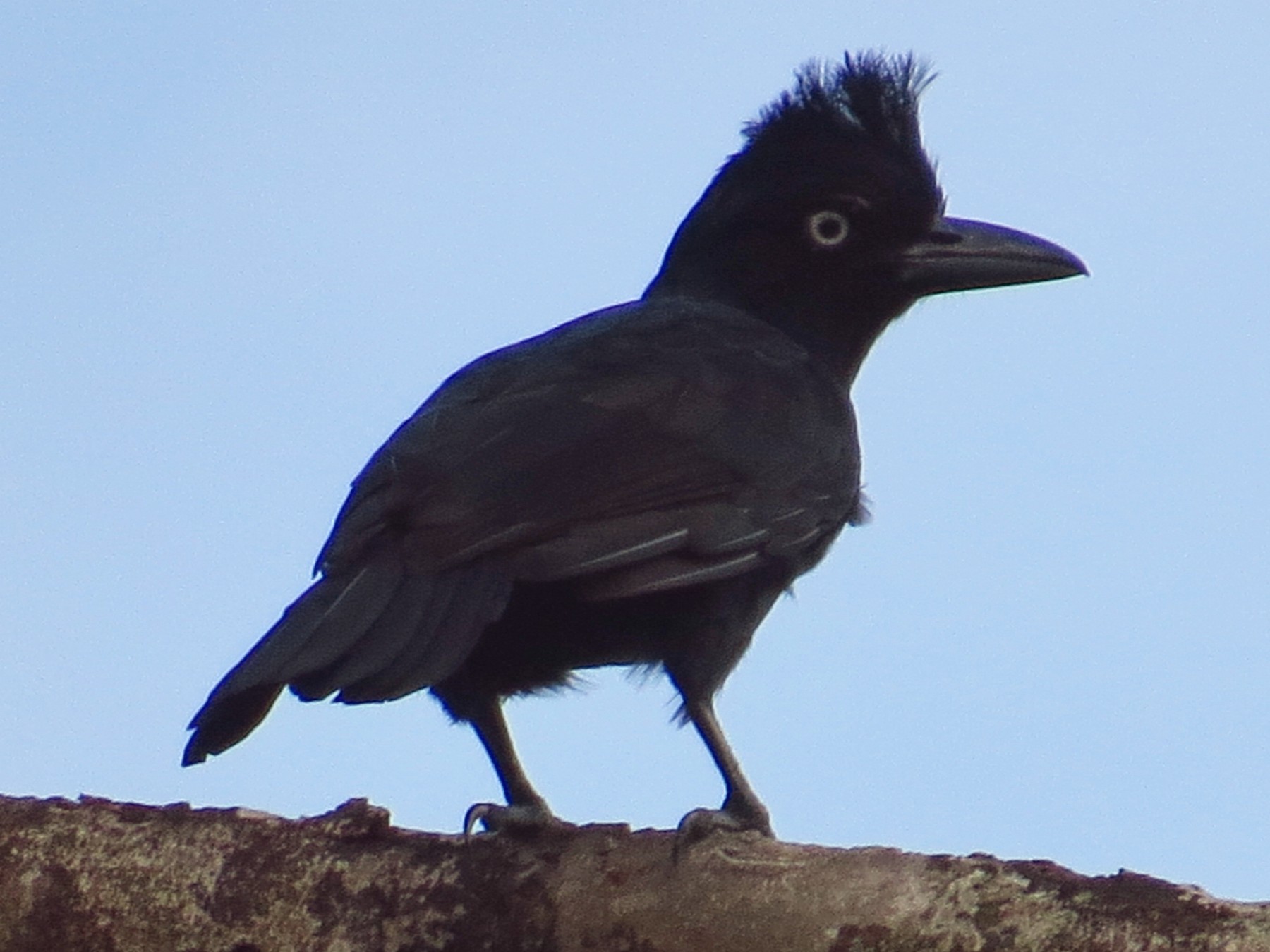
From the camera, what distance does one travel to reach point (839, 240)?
6637 mm

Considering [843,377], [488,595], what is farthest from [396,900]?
[843,377]

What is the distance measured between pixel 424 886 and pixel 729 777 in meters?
1.31

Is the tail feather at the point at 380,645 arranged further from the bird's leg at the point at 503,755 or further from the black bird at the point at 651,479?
the bird's leg at the point at 503,755

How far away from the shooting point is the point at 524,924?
11.9 feet

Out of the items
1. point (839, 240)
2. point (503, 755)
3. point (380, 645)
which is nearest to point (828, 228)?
point (839, 240)

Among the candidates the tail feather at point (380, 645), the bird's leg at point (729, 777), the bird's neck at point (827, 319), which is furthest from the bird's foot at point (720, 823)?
the bird's neck at point (827, 319)

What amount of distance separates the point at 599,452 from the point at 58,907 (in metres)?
1.79

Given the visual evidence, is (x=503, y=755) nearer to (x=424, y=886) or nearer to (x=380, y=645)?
(x=380, y=645)

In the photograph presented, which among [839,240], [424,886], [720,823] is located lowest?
[424,886]

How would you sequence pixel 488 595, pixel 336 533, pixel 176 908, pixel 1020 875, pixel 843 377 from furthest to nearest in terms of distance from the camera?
pixel 843 377
pixel 336 533
pixel 488 595
pixel 176 908
pixel 1020 875

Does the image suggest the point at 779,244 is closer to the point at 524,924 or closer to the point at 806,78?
the point at 806,78

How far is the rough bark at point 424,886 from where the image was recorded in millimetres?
3324

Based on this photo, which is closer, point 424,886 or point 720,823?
point 424,886

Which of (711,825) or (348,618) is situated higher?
(348,618)
